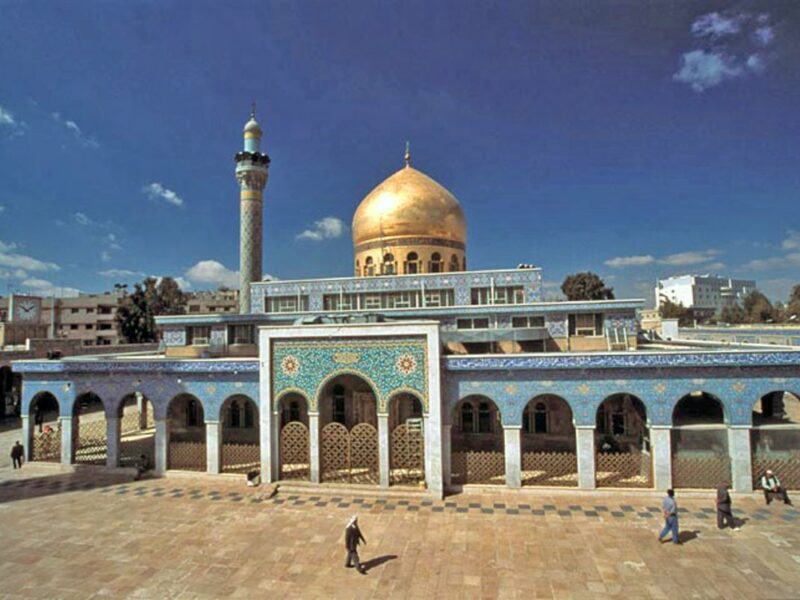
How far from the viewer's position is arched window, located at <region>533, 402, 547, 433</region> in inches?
724

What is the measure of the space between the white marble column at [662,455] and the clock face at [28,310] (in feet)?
132

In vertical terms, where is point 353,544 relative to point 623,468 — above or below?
below

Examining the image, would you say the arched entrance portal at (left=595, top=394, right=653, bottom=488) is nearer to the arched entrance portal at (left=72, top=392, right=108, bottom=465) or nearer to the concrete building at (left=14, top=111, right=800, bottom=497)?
the concrete building at (left=14, top=111, right=800, bottom=497)

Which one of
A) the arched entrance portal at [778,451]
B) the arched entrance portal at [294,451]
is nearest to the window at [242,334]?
the arched entrance portal at [294,451]

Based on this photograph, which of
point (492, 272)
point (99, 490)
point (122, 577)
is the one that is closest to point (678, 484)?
point (492, 272)

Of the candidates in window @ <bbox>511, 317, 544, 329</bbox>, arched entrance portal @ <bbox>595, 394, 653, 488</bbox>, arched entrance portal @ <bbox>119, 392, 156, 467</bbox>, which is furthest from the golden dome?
arched entrance portal @ <bbox>119, 392, 156, 467</bbox>

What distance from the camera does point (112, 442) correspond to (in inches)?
619

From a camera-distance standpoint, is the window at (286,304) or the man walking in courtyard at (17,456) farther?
the window at (286,304)

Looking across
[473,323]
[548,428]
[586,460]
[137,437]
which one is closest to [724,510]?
[586,460]

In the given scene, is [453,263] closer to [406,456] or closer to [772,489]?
[406,456]

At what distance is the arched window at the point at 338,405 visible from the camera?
18.8m

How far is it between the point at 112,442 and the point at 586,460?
14.8 metres

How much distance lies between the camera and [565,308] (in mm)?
18438

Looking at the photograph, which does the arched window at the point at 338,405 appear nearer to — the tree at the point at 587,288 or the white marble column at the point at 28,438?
the white marble column at the point at 28,438
